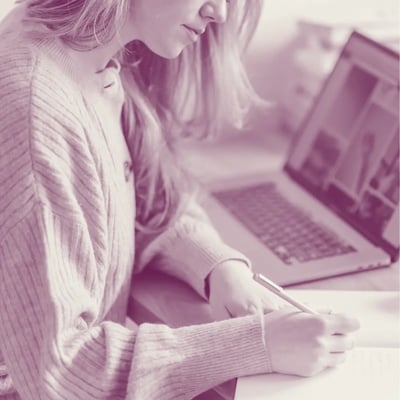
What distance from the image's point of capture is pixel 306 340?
0.79 meters

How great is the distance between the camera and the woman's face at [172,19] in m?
0.83

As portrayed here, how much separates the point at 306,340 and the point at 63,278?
0.84 ft

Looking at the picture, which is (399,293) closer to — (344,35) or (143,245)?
(143,245)

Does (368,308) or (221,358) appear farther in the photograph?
(368,308)

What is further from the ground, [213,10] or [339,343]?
[213,10]

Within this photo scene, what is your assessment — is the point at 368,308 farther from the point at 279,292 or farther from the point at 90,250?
the point at 90,250

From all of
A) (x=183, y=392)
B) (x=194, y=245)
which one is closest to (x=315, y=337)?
(x=183, y=392)

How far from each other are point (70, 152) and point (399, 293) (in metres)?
0.46

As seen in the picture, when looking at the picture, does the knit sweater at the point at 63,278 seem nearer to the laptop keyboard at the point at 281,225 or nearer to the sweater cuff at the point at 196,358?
the sweater cuff at the point at 196,358

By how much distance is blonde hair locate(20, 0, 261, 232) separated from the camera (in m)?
1.04

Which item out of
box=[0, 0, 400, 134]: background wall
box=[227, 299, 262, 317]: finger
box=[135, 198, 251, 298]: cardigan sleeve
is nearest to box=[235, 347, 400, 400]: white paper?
box=[227, 299, 262, 317]: finger

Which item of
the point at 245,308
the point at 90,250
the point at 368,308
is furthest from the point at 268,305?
the point at 90,250

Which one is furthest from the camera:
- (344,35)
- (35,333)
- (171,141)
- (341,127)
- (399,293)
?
(344,35)

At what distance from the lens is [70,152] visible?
0.80 meters
